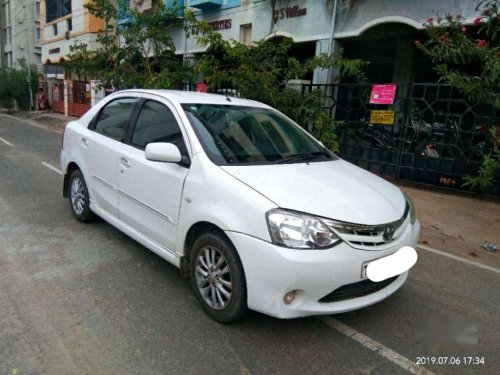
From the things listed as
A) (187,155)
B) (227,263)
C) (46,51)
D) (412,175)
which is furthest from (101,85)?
(46,51)

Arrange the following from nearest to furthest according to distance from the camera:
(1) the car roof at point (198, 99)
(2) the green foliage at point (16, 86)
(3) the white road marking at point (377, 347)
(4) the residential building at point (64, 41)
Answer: (3) the white road marking at point (377, 347) < (1) the car roof at point (198, 99) < (4) the residential building at point (64, 41) < (2) the green foliage at point (16, 86)

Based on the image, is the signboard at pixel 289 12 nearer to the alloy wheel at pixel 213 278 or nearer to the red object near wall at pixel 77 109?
the alloy wheel at pixel 213 278

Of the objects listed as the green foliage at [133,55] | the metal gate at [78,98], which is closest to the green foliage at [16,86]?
the metal gate at [78,98]

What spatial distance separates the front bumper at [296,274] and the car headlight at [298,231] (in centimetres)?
4

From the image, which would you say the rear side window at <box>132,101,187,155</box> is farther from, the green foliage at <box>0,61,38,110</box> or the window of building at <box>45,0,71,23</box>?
the green foliage at <box>0,61,38,110</box>

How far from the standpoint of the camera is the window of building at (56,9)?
25.3m

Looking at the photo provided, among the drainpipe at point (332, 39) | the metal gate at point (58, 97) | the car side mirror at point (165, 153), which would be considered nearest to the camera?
the car side mirror at point (165, 153)

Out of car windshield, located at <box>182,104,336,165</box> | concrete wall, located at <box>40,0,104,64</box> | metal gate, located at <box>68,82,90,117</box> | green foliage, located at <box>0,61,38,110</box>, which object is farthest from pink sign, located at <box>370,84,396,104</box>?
green foliage, located at <box>0,61,38,110</box>

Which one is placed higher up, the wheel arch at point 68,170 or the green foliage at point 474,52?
the green foliage at point 474,52

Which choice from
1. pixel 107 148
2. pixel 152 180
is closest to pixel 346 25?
pixel 107 148

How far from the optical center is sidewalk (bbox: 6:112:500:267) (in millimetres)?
5166

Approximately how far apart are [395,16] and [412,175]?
381 cm

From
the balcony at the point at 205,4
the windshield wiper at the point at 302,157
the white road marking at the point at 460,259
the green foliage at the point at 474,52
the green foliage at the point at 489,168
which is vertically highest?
the balcony at the point at 205,4

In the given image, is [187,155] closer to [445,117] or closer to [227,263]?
[227,263]
